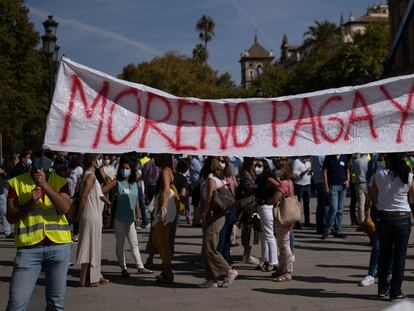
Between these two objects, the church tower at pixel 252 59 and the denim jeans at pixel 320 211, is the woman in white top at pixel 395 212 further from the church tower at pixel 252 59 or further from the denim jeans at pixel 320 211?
the church tower at pixel 252 59

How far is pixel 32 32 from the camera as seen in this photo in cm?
3619

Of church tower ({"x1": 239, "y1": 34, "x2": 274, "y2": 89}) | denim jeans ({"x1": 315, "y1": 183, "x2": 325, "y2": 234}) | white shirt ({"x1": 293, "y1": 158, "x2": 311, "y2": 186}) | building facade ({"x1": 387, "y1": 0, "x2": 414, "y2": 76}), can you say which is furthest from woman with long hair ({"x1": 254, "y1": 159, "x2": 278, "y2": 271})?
church tower ({"x1": 239, "y1": 34, "x2": 274, "y2": 89})

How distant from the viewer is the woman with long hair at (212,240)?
7.54m

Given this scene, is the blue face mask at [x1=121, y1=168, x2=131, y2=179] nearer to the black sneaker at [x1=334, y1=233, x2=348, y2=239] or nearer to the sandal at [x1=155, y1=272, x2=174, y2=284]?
the sandal at [x1=155, y1=272, x2=174, y2=284]

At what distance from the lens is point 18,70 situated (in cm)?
3550

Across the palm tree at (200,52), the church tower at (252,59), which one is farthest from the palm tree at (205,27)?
the church tower at (252,59)

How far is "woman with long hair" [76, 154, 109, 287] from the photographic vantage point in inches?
305

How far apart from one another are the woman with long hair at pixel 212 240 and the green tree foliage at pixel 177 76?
4777cm

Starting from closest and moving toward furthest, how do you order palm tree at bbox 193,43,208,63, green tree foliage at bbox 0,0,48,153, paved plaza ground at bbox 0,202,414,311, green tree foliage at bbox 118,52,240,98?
1. paved plaza ground at bbox 0,202,414,311
2. green tree foliage at bbox 0,0,48,153
3. green tree foliage at bbox 118,52,240,98
4. palm tree at bbox 193,43,208,63

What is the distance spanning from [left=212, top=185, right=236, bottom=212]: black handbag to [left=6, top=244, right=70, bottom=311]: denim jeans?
9.59 ft

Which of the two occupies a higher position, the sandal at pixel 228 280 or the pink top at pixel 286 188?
the pink top at pixel 286 188

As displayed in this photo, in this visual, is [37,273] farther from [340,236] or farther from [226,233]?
[340,236]

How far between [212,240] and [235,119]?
2190 mm

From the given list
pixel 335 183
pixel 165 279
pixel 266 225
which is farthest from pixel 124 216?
pixel 335 183
